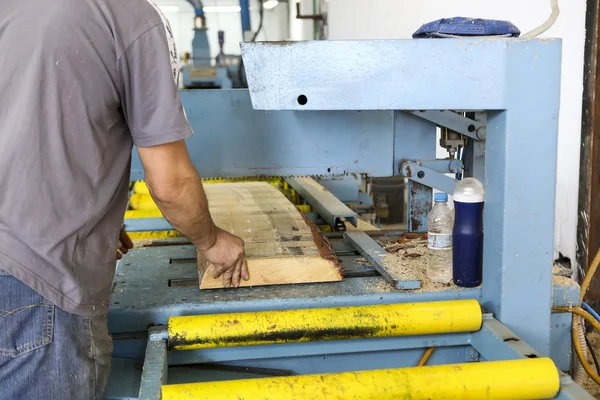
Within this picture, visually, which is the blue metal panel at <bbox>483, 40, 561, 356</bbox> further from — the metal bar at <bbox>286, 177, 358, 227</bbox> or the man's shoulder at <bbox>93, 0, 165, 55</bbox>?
the metal bar at <bbox>286, 177, 358, 227</bbox>

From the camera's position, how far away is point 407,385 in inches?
42.4

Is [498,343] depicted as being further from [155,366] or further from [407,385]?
[155,366]

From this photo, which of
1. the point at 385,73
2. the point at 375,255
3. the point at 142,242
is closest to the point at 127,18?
the point at 385,73

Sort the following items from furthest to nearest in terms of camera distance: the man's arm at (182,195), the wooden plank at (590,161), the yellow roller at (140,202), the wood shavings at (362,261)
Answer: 1. the yellow roller at (140,202)
2. the wooden plank at (590,161)
3. the wood shavings at (362,261)
4. the man's arm at (182,195)

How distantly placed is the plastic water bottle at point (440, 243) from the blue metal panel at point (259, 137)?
0.41 m

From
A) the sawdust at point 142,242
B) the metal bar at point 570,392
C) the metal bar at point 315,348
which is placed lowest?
the metal bar at point 315,348

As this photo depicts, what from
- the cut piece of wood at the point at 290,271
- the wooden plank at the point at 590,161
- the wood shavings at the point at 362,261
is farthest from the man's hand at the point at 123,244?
the wooden plank at the point at 590,161

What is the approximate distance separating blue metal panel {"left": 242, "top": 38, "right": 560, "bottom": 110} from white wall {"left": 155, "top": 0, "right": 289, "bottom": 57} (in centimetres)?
1364

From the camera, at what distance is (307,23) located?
975 centimetres

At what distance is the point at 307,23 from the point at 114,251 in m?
9.05

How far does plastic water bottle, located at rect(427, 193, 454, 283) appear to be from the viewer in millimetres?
1501

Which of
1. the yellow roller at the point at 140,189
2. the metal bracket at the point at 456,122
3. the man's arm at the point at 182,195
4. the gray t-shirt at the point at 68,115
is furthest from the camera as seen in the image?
the yellow roller at the point at 140,189

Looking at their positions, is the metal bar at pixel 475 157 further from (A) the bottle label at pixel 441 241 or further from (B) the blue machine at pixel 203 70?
(B) the blue machine at pixel 203 70

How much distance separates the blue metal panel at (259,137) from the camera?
1.81 meters
